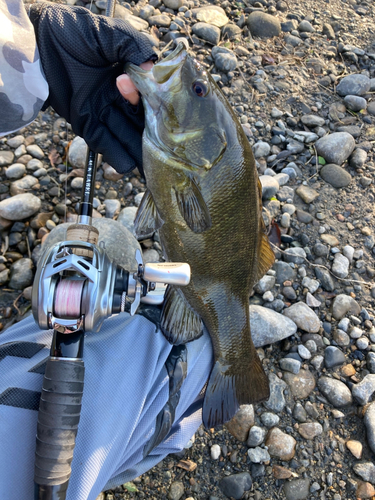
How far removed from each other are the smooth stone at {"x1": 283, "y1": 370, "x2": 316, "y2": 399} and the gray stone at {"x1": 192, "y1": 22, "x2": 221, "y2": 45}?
12.2 feet

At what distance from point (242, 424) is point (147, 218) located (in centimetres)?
168

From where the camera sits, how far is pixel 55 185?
3244mm

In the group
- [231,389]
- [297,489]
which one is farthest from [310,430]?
[231,389]

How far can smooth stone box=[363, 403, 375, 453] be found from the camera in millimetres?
2547

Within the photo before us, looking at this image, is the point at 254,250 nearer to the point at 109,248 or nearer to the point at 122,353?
the point at 122,353

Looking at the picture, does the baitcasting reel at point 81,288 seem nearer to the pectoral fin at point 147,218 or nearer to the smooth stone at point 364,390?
the pectoral fin at point 147,218

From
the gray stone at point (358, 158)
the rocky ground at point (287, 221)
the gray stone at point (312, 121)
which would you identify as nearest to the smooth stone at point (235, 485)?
the rocky ground at point (287, 221)

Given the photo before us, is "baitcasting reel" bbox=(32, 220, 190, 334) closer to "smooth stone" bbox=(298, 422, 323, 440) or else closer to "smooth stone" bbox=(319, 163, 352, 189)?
"smooth stone" bbox=(298, 422, 323, 440)

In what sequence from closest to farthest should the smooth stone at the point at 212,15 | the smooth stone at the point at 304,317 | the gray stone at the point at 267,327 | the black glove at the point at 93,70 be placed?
1. the black glove at the point at 93,70
2. the gray stone at the point at 267,327
3. the smooth stone at the point at 304,317
4. the smooth stone at the point at 212,15

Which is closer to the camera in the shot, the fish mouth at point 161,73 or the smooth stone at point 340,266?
the fish mouth at point 161,73

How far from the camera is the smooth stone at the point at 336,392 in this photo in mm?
2719

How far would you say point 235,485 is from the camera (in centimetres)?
241

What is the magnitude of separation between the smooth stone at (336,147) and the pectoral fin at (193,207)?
8.03 feet

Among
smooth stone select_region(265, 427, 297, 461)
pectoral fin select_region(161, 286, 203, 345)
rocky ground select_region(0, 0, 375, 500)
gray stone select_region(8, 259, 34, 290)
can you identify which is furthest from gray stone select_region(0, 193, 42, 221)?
smooth stone select_region(265, 427, 297, 461)
